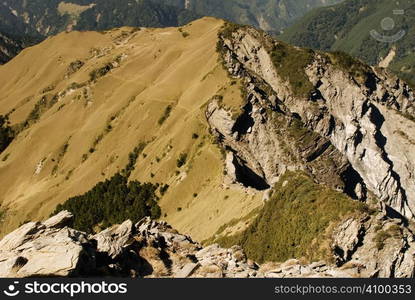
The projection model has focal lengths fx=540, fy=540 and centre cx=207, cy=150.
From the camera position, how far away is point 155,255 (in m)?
48.6

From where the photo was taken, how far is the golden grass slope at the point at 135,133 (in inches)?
3863

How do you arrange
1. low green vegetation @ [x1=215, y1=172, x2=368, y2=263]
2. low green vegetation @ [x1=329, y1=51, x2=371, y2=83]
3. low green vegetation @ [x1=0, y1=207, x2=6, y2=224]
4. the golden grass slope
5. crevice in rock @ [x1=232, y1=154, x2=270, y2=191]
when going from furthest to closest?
1. low green vegetation @ [x1=329, y1=51, x2=371, y2=83]
2. low green vegetation @ [x1=0, y1=207, x2=6, y2=224]
3. the golden grass slope
4. crevice in rock @ [x1=232, y1=154, x2=270, y2=191]
5. low green vegetation @ [x1=215, y1=172, x2=368, y2=263]

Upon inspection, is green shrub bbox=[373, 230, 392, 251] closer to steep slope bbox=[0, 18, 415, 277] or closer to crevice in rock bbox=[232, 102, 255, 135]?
steep slope bbox=[0, 18, 415, 277]

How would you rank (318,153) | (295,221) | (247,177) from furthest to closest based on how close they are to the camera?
(318,153)
(247,177)
(295,221)

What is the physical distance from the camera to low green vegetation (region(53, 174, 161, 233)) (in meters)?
104

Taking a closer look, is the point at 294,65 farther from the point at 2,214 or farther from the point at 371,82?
the point at 2,214

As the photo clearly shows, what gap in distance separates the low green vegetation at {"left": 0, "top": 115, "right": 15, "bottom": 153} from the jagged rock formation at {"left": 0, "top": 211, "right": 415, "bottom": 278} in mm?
118732

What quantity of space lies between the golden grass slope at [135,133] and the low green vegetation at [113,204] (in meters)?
3.03

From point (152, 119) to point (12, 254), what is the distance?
88328mm

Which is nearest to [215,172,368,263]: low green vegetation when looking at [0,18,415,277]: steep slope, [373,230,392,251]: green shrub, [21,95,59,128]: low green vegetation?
[0,18,415,277]: steep slope

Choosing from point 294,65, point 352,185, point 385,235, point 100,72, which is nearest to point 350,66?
point 294,65

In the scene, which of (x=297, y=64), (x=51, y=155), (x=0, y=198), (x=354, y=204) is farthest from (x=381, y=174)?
(x=0, y=198)

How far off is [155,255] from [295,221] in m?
22.0

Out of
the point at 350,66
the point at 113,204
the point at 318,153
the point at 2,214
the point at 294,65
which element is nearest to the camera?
the point at 318,153
